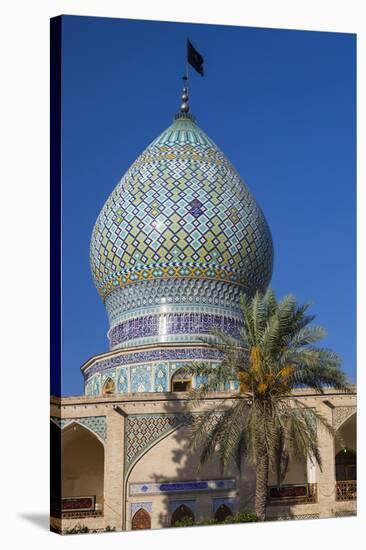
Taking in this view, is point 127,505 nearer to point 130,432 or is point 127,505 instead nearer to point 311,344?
point 130,432

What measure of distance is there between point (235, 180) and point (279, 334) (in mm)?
4446

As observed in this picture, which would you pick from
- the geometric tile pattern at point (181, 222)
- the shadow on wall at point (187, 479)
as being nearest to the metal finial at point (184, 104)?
the geometric tile pattern at point (181, 222)

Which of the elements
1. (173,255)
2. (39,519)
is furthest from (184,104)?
(39,519)

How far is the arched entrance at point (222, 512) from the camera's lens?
1572cm

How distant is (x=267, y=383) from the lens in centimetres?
1488

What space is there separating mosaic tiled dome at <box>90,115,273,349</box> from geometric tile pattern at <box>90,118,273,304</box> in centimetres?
2

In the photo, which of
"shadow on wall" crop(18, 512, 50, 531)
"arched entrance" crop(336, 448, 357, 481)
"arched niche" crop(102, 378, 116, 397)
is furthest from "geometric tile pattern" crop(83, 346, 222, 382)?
"shadow on wall" crop(18, 512, 50, 531)

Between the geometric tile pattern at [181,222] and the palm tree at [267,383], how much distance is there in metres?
2.99

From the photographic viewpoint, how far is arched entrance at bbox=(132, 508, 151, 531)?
15320mm

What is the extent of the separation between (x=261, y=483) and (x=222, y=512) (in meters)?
1.21

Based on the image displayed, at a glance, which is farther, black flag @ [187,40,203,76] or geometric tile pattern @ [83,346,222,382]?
geometric tile pattern @ [83,346,222,382]

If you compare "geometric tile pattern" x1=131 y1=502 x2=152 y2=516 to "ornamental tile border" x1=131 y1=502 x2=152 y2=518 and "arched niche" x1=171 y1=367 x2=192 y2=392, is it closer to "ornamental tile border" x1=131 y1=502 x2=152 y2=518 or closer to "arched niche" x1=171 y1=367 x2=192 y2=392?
"ornamental tile border" x1=131 y1=502 x2=152 y2=518

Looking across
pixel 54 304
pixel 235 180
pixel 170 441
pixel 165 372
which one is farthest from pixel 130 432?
pixel 235 180

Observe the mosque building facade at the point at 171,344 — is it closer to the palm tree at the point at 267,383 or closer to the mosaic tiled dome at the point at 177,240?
the mosaic tiled dome at the point at 177,240
